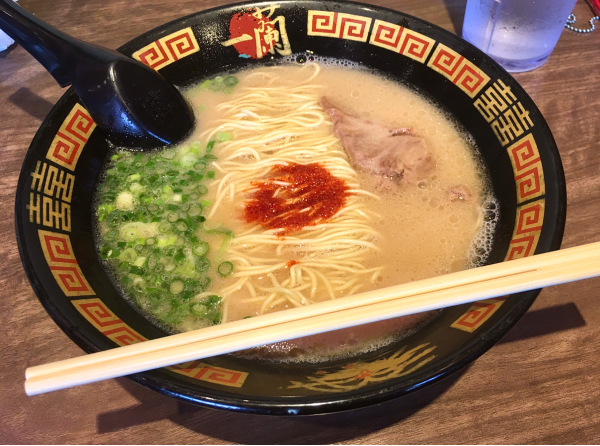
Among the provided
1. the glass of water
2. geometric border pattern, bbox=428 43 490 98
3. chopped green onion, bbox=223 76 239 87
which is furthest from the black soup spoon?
the glass of water

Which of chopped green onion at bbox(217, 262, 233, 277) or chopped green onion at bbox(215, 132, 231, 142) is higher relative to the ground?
chopped green onion at bbox(215, 132, 231, 142)

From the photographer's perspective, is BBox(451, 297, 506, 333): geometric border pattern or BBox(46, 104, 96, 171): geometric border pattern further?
BBox(46, 104, 96, 171): geometric border pattern

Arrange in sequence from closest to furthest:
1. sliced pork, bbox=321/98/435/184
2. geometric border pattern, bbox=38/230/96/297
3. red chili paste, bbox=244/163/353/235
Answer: geometric border pattern, bbox=38/230/96/297 → red chili paste, bbox=244/163/353/235 → sliced pork, bbox=321/98/435/184

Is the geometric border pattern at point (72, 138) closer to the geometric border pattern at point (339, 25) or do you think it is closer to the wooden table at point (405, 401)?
the wooden table at point (405, 401)

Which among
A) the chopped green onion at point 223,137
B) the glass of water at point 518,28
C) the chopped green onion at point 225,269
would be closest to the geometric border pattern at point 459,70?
the glass of water at point 518,28

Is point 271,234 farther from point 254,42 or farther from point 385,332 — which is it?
point 254,42

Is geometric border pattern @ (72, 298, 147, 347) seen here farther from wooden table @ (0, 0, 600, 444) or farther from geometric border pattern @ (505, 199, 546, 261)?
geometric border pattern @ (505, 199, 546, 261)

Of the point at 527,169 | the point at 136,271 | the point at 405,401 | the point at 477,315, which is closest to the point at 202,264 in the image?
the point at 136,271

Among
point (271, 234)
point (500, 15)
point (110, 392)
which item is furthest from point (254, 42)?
point (110, 392)
